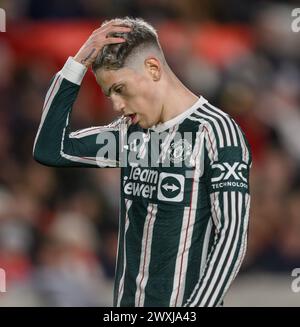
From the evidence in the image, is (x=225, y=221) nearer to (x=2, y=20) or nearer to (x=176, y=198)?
(x=176, y=198)

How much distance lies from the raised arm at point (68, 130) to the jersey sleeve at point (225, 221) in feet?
1.94

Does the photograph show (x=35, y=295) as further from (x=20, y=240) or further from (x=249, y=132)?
(x=249, y=132)

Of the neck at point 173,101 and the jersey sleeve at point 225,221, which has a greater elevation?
the neck at point 173,101

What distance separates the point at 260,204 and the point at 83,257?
5.24 feet

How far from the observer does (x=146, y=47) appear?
3.99 metres

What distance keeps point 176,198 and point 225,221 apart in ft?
0.92

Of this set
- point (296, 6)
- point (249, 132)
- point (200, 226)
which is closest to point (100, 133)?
point (200, 226)

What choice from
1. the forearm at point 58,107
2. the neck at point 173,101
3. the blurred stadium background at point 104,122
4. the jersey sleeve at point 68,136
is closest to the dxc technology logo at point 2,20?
the blurred stadium background at point 104,122

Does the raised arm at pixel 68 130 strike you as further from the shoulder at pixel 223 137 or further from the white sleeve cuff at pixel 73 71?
the shoulder at pixel 223 137

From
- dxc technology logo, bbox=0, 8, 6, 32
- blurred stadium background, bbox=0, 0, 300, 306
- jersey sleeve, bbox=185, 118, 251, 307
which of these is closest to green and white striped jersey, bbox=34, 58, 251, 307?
jersey sleeve, bbox=185, 118, 251, 307

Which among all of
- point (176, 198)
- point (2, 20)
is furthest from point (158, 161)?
point (2, 20)

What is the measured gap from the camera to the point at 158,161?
159 inches

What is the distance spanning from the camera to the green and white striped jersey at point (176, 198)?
376 centimetres
